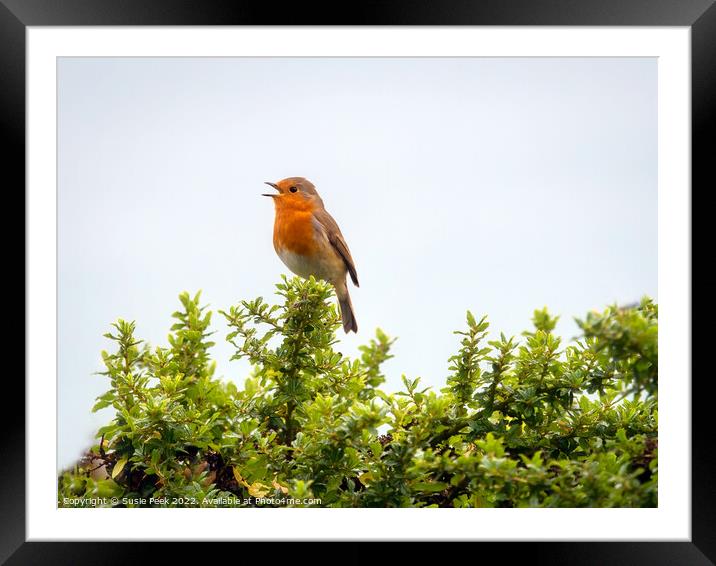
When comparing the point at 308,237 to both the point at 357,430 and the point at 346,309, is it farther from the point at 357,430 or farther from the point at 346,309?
the point at 357,430

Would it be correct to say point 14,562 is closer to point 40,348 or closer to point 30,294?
point 40,348

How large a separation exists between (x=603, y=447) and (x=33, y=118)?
2182 mm

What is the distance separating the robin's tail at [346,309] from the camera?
389 cm

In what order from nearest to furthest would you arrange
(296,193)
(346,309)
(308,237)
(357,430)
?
(357,430) → (296,193) → (308,237) → (346,309)

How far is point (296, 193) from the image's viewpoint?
3568 millimetres

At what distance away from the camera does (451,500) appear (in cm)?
238

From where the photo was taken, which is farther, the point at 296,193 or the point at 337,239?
the point at 337,239
